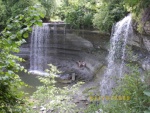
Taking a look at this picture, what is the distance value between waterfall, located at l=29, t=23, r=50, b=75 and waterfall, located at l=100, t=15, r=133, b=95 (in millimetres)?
3956

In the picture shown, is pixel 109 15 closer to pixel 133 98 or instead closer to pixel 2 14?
pixel 133 98

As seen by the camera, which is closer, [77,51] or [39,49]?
[77,51]

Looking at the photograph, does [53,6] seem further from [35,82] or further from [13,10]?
[35,82]

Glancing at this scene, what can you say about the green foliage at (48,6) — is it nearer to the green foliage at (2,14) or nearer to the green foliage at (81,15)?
the green foliage at (2,14)

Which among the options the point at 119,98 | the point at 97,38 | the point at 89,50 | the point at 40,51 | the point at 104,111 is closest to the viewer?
the point at 104,111

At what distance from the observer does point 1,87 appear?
55.7 inches

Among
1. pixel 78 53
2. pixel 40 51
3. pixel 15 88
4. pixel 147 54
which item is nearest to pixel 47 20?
pixel 40 51

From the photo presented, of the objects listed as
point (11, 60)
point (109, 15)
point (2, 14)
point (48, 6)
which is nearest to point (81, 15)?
point (109, 15)

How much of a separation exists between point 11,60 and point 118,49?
4.89 meters

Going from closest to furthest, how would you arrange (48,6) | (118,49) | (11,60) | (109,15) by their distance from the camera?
(11,60)
(118,49)
(109,15)
(48,6)

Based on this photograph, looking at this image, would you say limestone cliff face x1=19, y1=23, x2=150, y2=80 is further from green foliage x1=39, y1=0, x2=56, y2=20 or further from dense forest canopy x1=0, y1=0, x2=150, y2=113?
green foliage x1=39, y1=0, x2=56, y2=20

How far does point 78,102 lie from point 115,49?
197 cm

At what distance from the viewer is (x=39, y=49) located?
961 cm

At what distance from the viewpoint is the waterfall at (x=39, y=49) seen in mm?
9336
